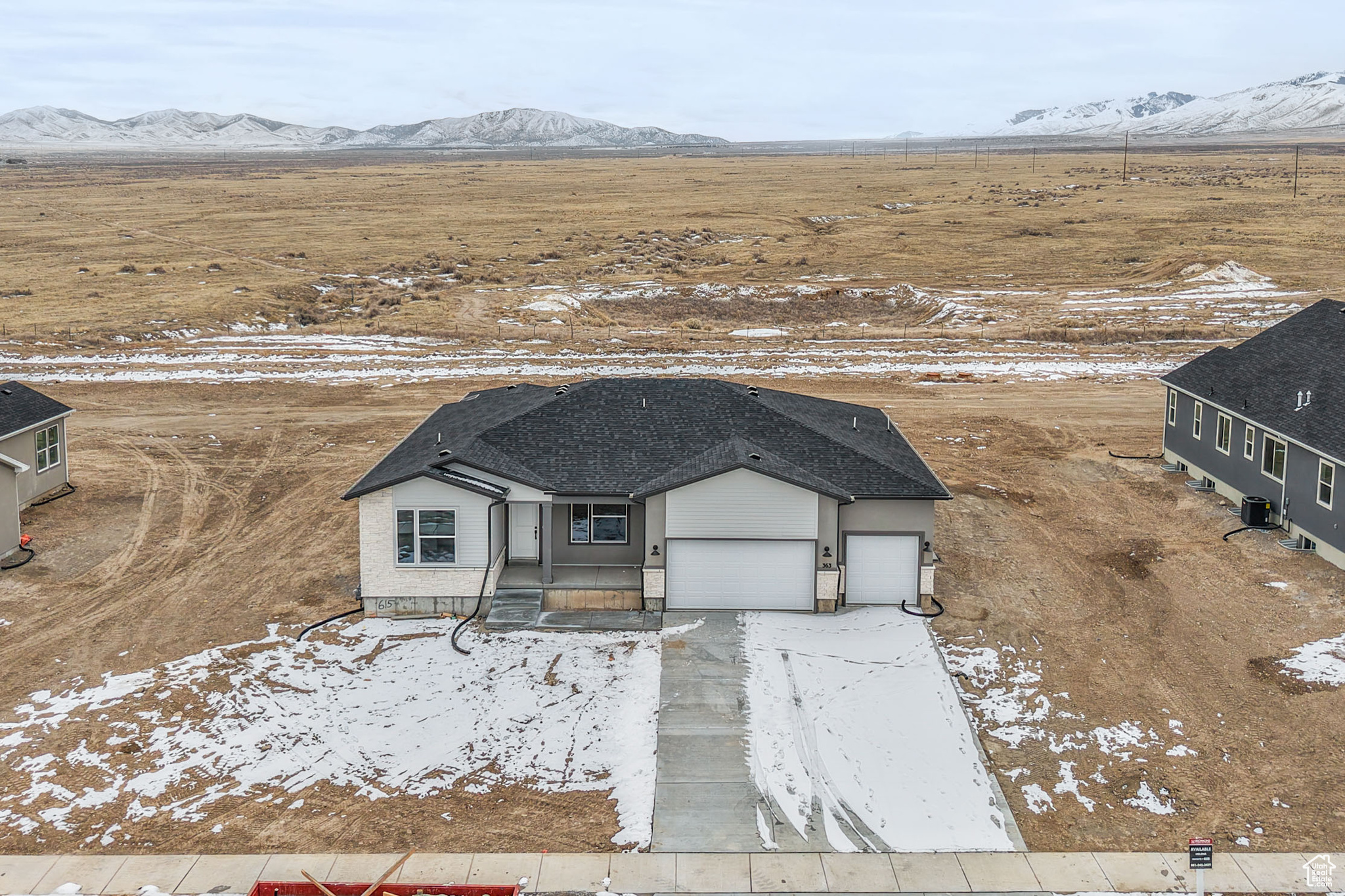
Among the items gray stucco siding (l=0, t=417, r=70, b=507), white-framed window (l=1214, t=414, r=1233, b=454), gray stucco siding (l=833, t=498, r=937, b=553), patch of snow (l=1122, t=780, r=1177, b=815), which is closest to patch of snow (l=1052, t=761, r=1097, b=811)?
patch of snow (l=1122, t=780, r=1177, b=815)

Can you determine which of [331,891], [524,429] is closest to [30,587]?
[524,429]

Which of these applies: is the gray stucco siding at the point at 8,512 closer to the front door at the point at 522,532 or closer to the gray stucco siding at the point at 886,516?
the front door at the point at 522,532

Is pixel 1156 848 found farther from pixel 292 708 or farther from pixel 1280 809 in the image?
pixel 292 708

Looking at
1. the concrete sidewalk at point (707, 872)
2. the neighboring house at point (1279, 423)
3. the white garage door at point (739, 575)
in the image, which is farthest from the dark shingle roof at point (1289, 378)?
the concrete sidewalk at point (707, 872)

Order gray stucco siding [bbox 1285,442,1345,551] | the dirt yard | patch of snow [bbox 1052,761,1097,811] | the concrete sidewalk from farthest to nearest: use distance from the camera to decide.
→ gray stucco siding [bbox 1285,442,1345,551]
patch of snow [bbox 1052,761,1097,811]
the dirt yard
the concrete sidewalk

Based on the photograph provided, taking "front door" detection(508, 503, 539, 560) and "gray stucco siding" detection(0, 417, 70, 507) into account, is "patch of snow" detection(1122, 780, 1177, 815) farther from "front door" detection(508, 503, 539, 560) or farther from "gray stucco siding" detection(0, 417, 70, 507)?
"gray stucco siding" detection(0, 417, 70, 507)

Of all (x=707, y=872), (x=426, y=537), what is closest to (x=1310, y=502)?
(x=707, y=872)

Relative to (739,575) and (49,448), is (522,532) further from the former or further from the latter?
(49,448)
